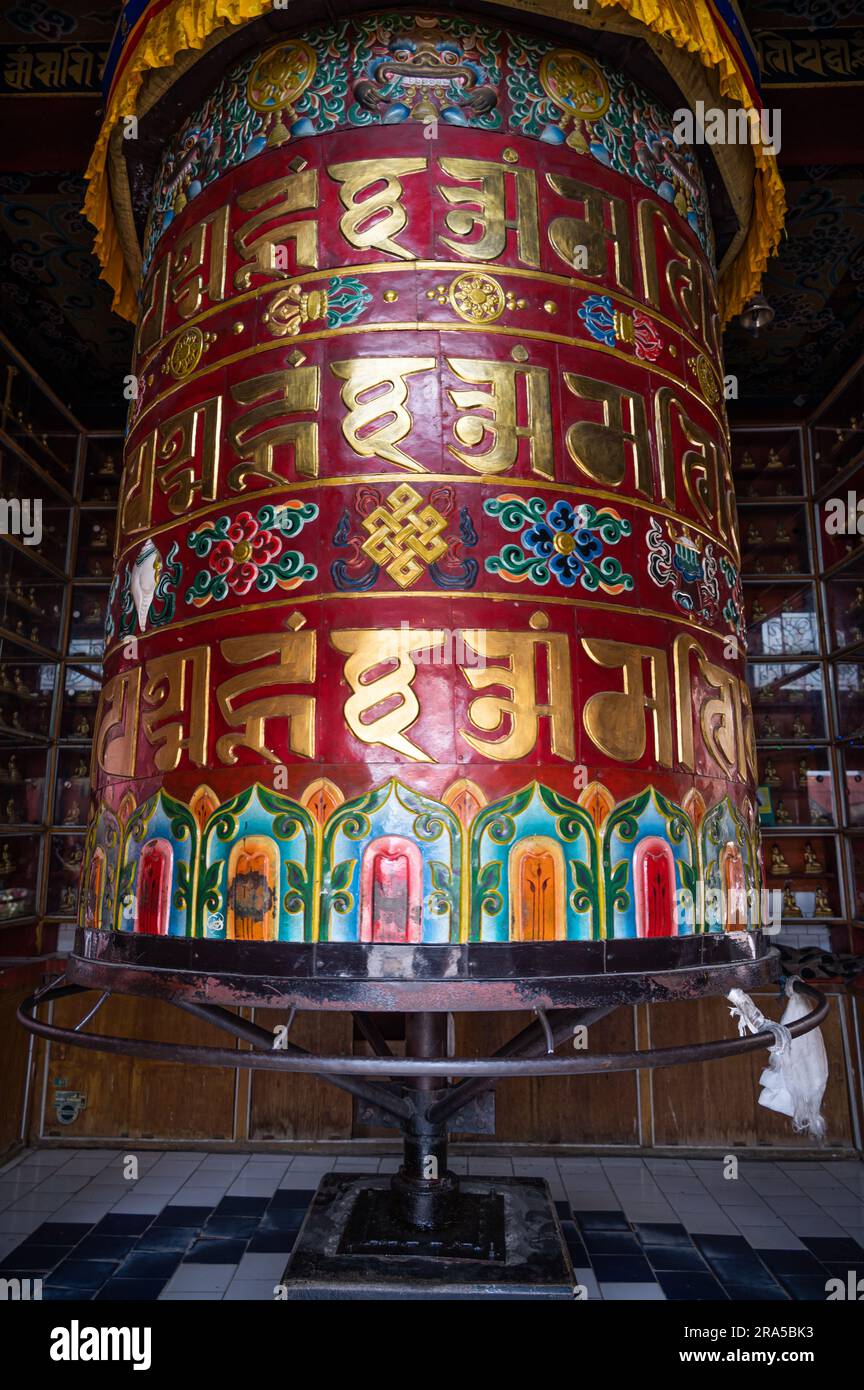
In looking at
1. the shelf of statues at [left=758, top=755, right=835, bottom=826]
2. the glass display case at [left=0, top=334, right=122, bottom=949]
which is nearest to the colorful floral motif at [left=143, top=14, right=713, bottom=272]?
the glass display case at [left=0, top=334, right=122, bottom=949]

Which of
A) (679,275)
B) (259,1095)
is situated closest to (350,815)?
(679,275)

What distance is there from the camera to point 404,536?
285 centimetres

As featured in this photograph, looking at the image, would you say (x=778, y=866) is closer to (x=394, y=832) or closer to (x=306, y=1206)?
(x=306, y=1206)

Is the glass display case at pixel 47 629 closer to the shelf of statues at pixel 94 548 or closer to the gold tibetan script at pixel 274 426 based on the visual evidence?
the shelf of statues at pixel 94 548

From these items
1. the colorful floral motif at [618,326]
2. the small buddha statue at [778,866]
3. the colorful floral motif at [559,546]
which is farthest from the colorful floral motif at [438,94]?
A: the small buddha statue at [778,866]

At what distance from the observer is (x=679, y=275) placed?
3.55m

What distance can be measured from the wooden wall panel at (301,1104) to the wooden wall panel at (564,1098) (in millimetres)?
816

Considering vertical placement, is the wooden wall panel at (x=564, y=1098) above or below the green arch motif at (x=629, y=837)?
below

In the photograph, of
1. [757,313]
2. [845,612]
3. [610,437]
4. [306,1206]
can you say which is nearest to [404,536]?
[610,437]

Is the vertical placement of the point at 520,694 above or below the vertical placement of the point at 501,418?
below

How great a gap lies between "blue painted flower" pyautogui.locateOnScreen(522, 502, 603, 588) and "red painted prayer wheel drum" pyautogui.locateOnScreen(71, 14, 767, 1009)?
0.4 inches

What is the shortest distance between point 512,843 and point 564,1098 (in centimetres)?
353

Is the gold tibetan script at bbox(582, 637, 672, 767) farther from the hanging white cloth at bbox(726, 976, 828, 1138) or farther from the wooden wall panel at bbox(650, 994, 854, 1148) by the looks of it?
the wooden wall panel at bbox(650, 994, 854, 1148)

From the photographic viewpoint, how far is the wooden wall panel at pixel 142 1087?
5.50m
